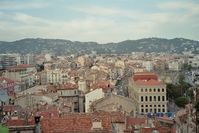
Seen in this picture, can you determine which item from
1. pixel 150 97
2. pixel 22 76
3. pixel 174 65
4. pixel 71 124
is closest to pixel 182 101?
pixel 150 97

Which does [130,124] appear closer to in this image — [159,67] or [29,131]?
[29,131]

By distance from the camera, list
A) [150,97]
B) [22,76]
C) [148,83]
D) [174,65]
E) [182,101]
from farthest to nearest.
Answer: [174,65], [22,76], [148,83], [150,97], [182,101]

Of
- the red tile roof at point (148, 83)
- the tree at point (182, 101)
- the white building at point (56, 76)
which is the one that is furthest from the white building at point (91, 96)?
the white building at point (56, 76)

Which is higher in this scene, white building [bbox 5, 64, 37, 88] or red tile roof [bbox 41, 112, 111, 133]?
red tile roof [bbox 41, 112, 111, 133]

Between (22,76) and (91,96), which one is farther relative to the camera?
(22,76)

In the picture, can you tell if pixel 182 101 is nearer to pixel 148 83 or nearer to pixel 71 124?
pixel 148 83

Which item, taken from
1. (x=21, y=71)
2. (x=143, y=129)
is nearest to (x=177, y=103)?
(x=143, y=129)

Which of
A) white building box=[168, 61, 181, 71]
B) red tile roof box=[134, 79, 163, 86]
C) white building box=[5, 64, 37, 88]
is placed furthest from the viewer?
white building box=[168, 61, 181, 71]

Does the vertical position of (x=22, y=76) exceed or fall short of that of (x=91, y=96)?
it falls short

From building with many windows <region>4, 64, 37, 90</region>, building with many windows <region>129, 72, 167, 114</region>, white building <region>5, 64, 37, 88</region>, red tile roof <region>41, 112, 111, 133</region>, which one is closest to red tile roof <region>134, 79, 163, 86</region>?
building with many windows <region>129, 72, 167, 114</region>

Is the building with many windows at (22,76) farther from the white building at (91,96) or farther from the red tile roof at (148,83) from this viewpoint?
the white building at (91,96)

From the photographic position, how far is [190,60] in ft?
515

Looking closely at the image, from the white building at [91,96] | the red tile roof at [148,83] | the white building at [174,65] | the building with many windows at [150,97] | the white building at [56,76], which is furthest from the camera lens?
the white building at [174,65]

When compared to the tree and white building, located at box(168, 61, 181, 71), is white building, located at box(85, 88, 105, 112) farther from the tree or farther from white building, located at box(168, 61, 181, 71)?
white building, located at box(168, 61, 181, 71)
